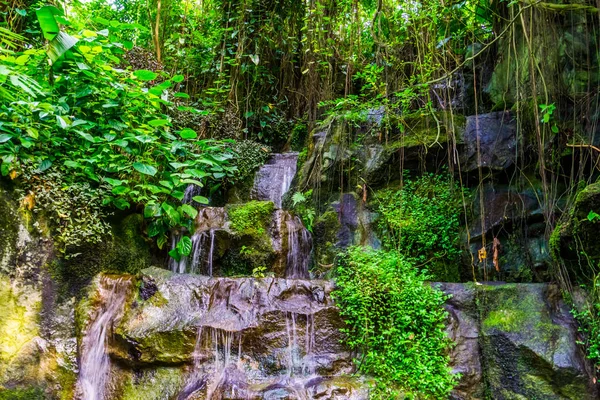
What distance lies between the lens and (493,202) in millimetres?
4738

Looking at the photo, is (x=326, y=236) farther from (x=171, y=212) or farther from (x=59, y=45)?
(x=59, y=45)

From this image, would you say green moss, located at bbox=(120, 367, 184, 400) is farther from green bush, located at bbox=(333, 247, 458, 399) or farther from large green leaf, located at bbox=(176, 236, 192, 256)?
green bush, located at bbox=(333, 247, 458, 399)

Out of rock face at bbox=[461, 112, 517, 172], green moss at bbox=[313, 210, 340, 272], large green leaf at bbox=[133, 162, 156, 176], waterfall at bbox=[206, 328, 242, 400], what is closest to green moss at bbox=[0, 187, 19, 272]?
large green leaf at bbox=[133, 162, 156, 176]

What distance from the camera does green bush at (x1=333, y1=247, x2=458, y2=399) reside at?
3361mm

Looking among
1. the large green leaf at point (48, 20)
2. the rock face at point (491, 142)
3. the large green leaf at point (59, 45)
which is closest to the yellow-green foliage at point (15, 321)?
the large green leaf at point (59, 45)

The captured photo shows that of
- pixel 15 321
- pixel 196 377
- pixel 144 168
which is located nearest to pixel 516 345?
pixel 196 377

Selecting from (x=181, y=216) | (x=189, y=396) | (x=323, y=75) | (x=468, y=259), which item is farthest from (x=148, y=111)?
(x=468, y=259)

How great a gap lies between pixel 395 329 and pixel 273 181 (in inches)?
165

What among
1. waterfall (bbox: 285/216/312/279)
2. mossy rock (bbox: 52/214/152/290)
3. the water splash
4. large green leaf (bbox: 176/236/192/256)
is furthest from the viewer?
the water splash

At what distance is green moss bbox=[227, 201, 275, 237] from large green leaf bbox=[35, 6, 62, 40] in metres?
2.99

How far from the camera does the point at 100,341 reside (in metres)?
3.61

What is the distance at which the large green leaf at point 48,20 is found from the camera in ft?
11.0

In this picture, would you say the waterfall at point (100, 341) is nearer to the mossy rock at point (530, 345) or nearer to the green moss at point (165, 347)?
the green moss at point (165, 347)

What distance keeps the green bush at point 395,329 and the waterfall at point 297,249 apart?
1.40m
